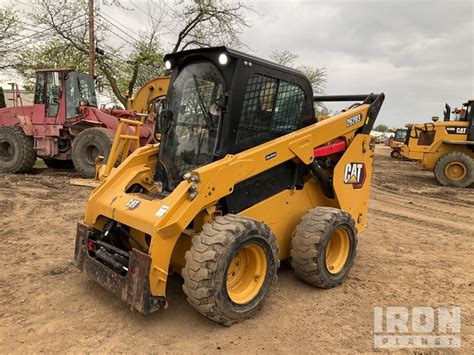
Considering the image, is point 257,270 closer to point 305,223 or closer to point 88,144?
point 305,223

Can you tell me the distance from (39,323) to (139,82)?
18131 millimetres

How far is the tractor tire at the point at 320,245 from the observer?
3.75 m

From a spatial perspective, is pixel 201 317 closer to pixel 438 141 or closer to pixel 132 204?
pixel 132 204

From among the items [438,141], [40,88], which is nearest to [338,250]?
[40,88]

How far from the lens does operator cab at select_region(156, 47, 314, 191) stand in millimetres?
3398

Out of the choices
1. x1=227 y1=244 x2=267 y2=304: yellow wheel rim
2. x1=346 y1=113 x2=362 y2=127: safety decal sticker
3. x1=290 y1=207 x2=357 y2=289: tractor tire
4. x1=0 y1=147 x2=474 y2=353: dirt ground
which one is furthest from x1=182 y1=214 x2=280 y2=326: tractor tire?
x1=346 y1=113 x2=362 y2=127: safety decal sticker

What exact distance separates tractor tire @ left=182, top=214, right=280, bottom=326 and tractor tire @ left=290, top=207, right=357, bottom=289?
52 cm

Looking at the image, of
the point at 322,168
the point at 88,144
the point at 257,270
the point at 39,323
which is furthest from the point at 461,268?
the point at 88,144

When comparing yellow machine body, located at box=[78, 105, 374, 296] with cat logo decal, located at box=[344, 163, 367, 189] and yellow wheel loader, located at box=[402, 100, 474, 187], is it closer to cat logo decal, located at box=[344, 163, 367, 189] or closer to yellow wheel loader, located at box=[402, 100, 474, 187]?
cat logo decal, located at box=[344, 163, 367, 189]

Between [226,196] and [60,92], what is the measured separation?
8.28 metres

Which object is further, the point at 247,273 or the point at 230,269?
the point at 247,273

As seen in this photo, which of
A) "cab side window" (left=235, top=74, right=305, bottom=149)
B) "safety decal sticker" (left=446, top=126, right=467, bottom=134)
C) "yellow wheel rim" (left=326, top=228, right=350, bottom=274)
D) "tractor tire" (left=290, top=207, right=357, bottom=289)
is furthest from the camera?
"safety decal sticker" (left=446, top=126, right=467, bottom=134)

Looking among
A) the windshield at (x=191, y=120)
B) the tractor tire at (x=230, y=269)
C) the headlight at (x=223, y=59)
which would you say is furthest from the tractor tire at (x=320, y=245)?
the headlight at (x=223, y=59)

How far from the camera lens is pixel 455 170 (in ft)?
38.5
